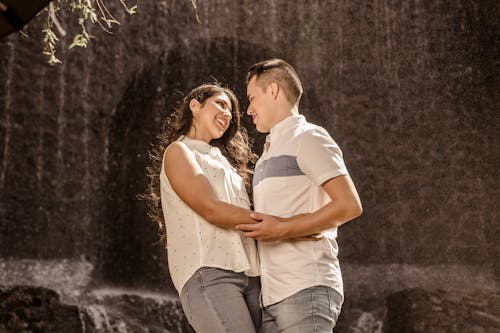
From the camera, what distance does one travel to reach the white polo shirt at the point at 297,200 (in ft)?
8.01

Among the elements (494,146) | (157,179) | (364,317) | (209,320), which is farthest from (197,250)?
(494,146)

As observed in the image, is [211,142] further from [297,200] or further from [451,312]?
[451,312]

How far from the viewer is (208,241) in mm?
2543

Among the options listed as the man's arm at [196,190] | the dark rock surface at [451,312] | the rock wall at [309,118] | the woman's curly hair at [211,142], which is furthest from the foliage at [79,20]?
the dark rock surface at [451,312]

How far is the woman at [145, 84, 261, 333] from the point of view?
7.95 feet

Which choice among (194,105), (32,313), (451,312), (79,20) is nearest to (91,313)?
(32,313)

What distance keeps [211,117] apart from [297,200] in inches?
26.7

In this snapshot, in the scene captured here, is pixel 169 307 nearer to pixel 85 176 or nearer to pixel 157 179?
pixel 85 176

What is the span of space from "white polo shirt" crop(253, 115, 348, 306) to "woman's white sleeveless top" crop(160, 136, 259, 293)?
9 cm

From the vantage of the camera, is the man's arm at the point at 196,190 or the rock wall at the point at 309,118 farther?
the rock wall at the point at 309,118

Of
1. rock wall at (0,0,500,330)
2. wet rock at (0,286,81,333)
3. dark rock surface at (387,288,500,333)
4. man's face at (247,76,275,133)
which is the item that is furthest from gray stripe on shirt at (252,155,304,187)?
rock wall at (0,0,500,330)

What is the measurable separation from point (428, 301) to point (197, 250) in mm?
5307

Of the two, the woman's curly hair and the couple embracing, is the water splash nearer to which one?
the woman's curly hair

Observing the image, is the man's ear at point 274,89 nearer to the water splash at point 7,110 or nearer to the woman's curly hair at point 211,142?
the woman's curly hair at point 211,142
